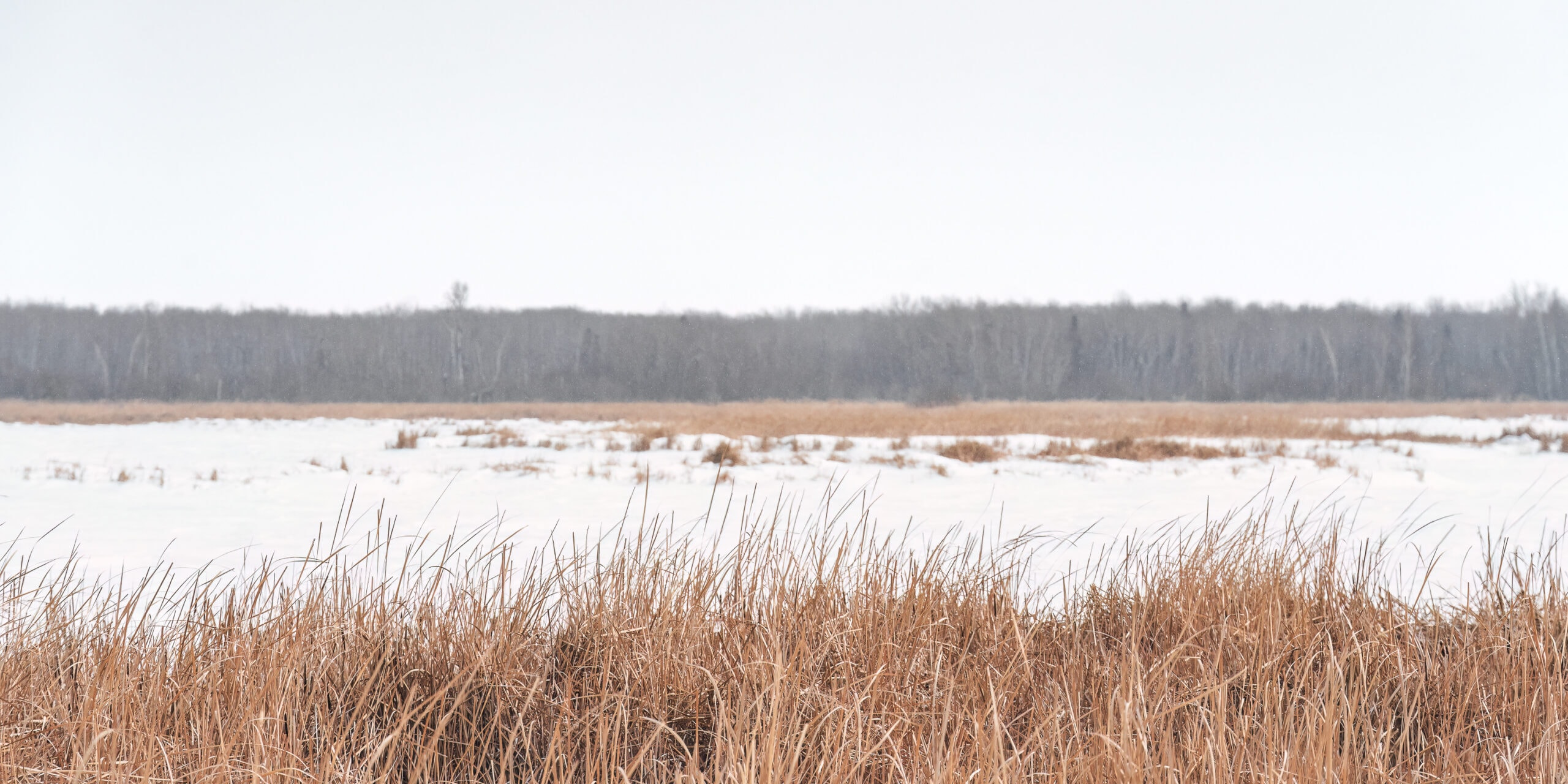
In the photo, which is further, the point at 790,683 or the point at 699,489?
the point at 699,489

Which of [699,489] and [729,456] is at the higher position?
[729,456]

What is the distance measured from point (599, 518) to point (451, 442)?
8831 mm

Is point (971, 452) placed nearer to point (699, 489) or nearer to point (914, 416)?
point (699, 489)

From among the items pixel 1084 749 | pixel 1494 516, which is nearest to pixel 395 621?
pixel 1084 749

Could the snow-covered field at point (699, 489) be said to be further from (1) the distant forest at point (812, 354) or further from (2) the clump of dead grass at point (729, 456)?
(1) the distant forest at point (812, 354)

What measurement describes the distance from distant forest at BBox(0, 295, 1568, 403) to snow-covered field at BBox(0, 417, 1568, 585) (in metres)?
39.2

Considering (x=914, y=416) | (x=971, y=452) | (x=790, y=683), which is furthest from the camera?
→ (x=914, y=416)

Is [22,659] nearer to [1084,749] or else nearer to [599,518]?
[1084,749]

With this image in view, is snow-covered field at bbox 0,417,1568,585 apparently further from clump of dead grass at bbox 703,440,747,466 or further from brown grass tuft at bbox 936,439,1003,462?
brown grass tuft at bbox 936,439,1003,462

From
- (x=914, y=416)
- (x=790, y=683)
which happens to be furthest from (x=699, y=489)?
(x=914, y=416)

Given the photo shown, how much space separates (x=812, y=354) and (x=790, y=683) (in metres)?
57.6

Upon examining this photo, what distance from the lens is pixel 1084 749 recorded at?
6.22 feet

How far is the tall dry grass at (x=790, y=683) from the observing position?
172 centimetres

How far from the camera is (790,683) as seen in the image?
2010mm
